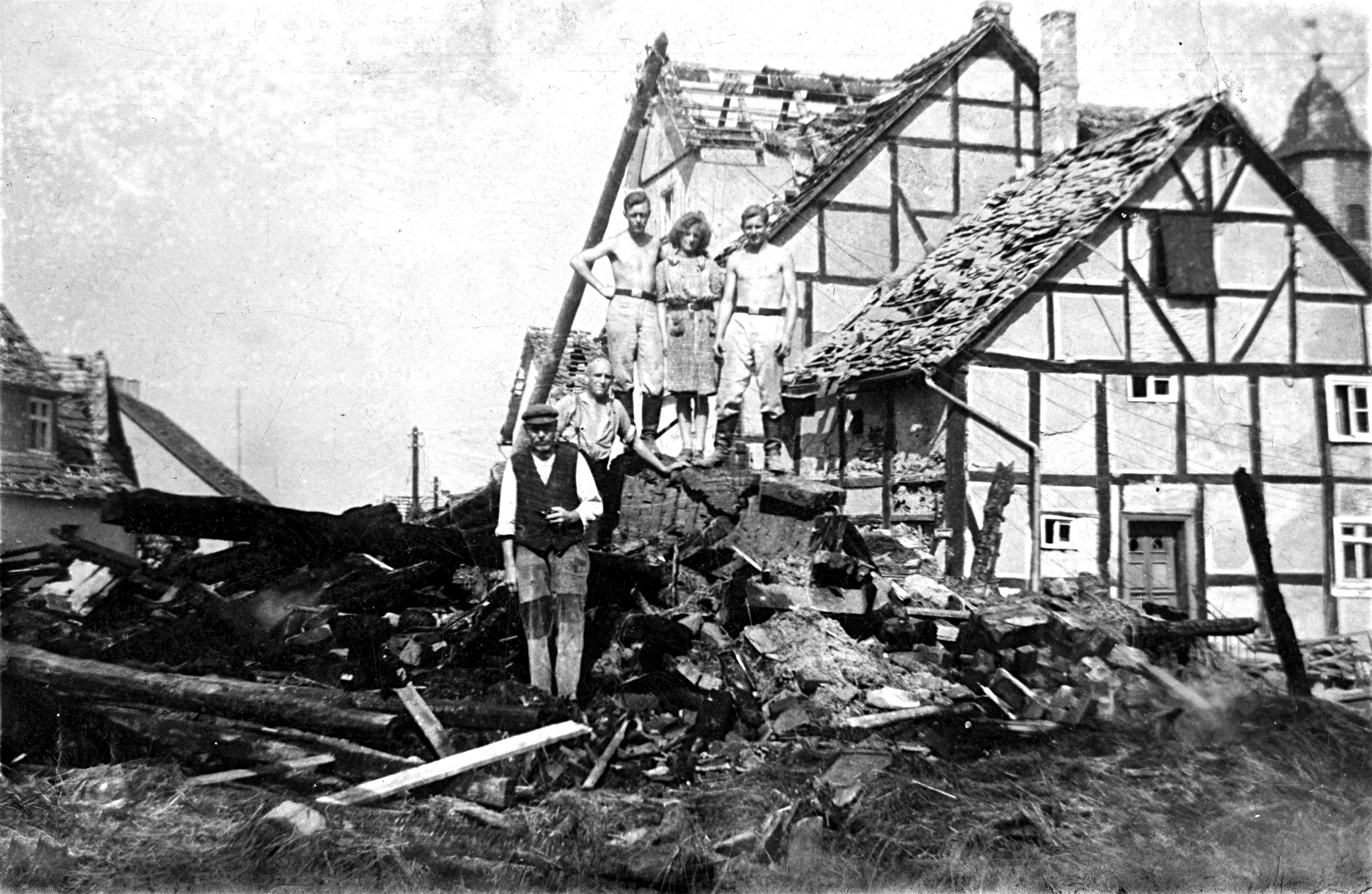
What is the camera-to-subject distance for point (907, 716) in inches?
235

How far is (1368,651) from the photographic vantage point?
27.8ft

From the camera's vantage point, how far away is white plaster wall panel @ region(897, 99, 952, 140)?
14867mm

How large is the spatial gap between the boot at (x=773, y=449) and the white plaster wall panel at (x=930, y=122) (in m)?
8.04

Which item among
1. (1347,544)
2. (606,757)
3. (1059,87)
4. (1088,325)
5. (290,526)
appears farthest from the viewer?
(1059,87)

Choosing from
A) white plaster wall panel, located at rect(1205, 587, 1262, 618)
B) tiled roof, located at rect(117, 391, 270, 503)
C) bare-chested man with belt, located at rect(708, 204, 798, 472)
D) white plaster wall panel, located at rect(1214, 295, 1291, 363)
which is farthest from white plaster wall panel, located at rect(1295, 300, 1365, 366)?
tiled roof, located at rect(117, 391, 270, 503)

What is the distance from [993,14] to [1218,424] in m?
7.95

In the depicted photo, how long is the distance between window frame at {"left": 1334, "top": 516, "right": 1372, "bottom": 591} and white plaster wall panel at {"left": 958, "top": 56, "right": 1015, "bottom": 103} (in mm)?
8443

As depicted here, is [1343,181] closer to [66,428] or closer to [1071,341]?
[1071,341]

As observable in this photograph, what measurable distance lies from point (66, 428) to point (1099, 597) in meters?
8.43

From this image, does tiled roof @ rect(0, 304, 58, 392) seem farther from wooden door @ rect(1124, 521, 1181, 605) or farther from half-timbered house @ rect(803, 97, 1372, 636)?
wooden door @ rect(1124, 521, 1181, 605)

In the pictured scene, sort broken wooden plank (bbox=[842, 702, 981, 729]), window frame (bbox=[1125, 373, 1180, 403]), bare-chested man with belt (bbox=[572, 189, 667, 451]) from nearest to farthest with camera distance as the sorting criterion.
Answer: broken wooden plank (bbox=[842, 702, 981, 729]) < bare-chested man with belt (bbox=[572, 189, 667, 451]) < window frame (bbox=[1125, 373, 1180, 403])

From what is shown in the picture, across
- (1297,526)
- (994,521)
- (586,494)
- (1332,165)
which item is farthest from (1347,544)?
(1332,165)

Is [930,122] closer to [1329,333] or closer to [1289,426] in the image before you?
[1329,333]

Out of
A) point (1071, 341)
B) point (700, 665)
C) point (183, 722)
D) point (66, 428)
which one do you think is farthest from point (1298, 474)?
point (66, 428)
